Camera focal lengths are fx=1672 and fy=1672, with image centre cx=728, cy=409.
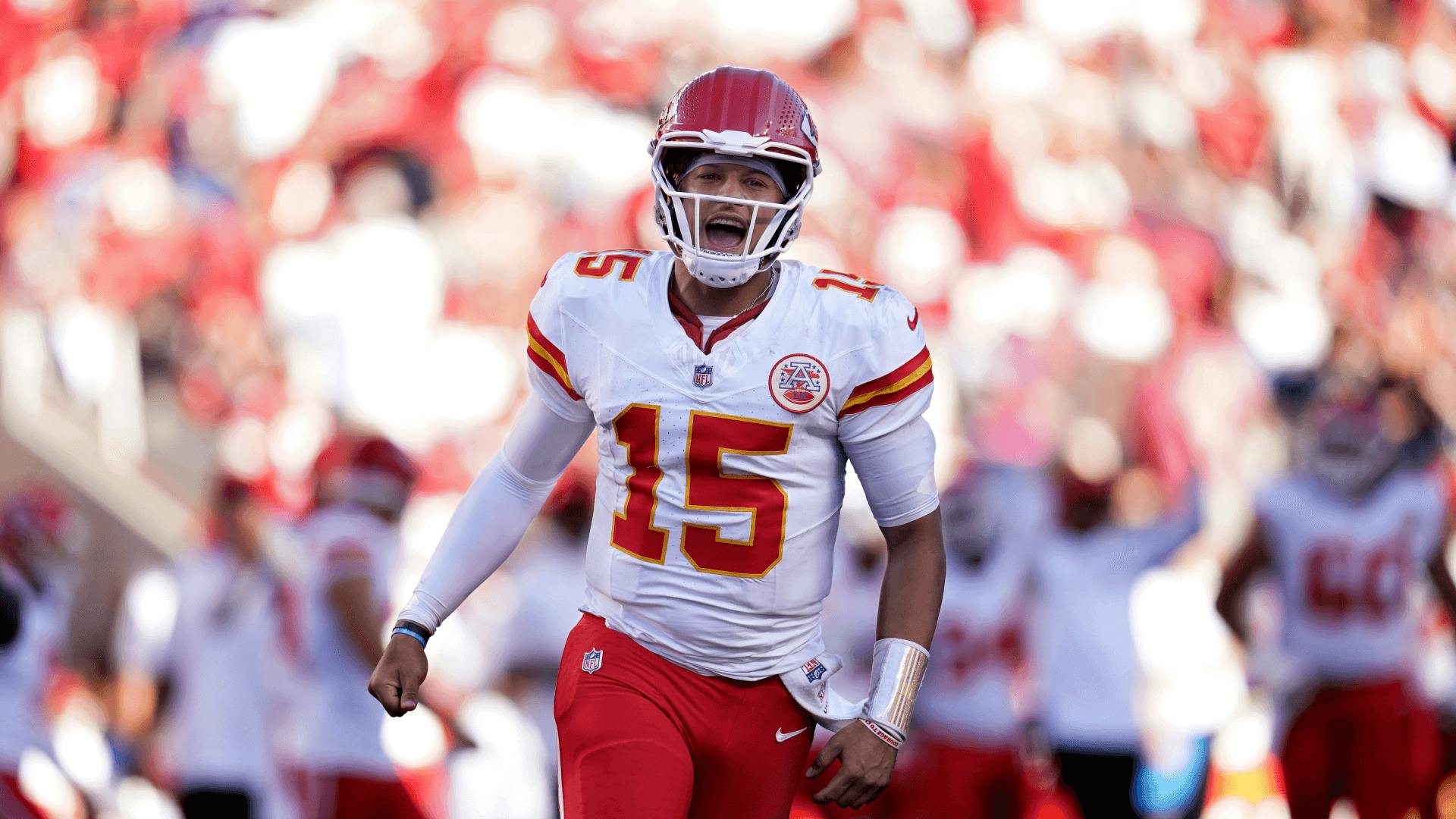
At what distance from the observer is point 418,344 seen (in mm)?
8969

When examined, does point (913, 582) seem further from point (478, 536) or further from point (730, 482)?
point (478, 536)

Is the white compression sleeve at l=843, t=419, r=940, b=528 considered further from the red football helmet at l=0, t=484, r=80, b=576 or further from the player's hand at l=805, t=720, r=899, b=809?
the red football helmet at l=0, t=484, r=80, b=576

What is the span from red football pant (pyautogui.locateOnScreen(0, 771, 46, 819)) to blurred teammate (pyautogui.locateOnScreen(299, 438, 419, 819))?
796mm

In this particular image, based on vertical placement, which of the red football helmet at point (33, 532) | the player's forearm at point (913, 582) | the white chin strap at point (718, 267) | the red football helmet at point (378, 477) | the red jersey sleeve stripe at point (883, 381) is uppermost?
the white chin strap at point (718, 267)

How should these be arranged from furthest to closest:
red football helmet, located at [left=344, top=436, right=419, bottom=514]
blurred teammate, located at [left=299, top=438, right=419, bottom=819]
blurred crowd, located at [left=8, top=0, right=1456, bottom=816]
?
1. blurred crowd, located at [left=8, top=0, right=1456, bottom=816]
2. red football helmet, located at [left=344, top=436, right=419, bottom=514]
3. blurred teammate, located at [left=299, top=438, right=419, bottom=819]

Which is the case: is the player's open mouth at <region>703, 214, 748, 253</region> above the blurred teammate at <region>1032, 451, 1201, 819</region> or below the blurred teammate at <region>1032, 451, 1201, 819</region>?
above

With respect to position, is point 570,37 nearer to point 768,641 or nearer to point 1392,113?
point 1392,113

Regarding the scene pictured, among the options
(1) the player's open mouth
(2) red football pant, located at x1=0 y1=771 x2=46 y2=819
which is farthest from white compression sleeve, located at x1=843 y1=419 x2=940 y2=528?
(2) red football pant, located at x1=0 y1=771 x2=46 y2=819

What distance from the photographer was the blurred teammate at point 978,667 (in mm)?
5684

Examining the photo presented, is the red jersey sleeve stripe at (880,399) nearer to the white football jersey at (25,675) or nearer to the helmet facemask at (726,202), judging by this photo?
the helmet facemask at (726,202)

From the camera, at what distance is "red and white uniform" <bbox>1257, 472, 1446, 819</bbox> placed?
557cm

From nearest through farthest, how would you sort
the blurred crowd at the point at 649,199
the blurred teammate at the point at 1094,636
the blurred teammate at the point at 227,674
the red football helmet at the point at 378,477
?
1. the red football helmet at the point at 378,477
2. the blurred teammate at the point at 227,674
3. the blurred teammate at the point at 1094,636
4. the blurred crowd at the point at 649,199

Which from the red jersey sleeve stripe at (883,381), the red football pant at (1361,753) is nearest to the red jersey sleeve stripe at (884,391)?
the red jersey sleeve stripe at (883,381)

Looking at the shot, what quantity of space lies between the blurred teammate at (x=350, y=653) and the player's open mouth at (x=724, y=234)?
2.53 m
